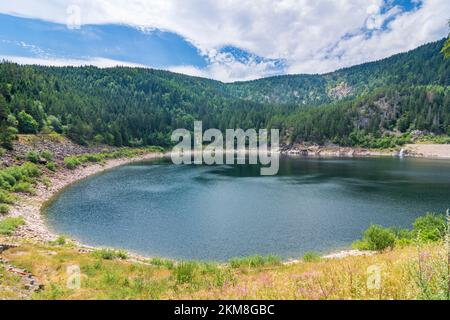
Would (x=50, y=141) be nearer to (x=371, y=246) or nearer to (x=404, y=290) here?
(x=371, y=246)

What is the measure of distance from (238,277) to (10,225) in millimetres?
31448

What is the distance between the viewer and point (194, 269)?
22.0 meters

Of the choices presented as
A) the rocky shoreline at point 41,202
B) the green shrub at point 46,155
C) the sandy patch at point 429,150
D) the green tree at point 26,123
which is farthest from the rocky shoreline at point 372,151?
the green shrub at point 46,155

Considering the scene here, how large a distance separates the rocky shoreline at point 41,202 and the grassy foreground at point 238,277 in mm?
5572

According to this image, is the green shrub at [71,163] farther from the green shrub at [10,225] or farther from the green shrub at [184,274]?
the green shrub at [184,274]

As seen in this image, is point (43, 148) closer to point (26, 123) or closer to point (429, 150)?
point (26, 123)

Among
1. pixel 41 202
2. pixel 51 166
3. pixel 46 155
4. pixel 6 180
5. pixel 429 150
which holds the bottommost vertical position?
pixel 41 202

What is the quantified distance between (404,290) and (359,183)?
3089 inches

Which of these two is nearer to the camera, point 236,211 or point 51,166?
point 236,211

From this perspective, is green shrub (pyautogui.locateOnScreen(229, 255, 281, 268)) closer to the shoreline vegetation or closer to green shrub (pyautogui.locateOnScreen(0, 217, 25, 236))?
the shoreline vegetation

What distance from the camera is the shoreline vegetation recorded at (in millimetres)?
8641

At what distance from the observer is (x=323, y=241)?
38906 mm

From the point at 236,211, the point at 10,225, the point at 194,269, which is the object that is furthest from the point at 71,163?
the point at 194,269
